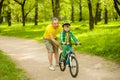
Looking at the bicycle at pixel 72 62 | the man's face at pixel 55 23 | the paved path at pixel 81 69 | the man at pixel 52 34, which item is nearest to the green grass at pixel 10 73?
the paved path at pixel 81 69

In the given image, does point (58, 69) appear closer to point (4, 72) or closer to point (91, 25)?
point (4, 72)

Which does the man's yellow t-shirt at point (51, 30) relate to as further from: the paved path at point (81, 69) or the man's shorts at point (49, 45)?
the paved path at point (81, 69)

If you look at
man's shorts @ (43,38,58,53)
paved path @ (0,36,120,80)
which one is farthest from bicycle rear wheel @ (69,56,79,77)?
man's shorts @ (43,38,58,53)

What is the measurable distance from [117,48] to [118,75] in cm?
538

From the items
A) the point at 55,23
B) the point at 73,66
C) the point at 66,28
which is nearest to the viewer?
the point at 73,66

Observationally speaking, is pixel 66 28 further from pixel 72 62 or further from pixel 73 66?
pixel 73 66

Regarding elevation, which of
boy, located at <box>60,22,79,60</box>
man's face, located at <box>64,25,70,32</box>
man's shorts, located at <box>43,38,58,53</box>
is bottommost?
man's shorts, located at <box>43,38,58,53</box>

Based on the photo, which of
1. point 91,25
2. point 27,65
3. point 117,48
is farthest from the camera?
point 91,25

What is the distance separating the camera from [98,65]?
12.1 metres

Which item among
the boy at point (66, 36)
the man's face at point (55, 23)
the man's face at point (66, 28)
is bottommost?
the boy at point (66, 36)

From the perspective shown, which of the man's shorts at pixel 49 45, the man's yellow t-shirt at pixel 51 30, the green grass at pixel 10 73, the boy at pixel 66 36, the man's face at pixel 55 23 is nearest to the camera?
the green grass at pixel 10 73

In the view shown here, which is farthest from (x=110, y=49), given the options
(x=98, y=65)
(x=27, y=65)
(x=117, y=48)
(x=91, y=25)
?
(x=91, y=25)

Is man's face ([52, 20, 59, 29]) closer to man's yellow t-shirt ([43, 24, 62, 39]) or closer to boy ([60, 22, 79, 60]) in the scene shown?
man's yellow t-shirt ([43, 24, 62, 39])

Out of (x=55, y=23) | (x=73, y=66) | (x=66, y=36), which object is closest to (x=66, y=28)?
(x=66, y=36)
